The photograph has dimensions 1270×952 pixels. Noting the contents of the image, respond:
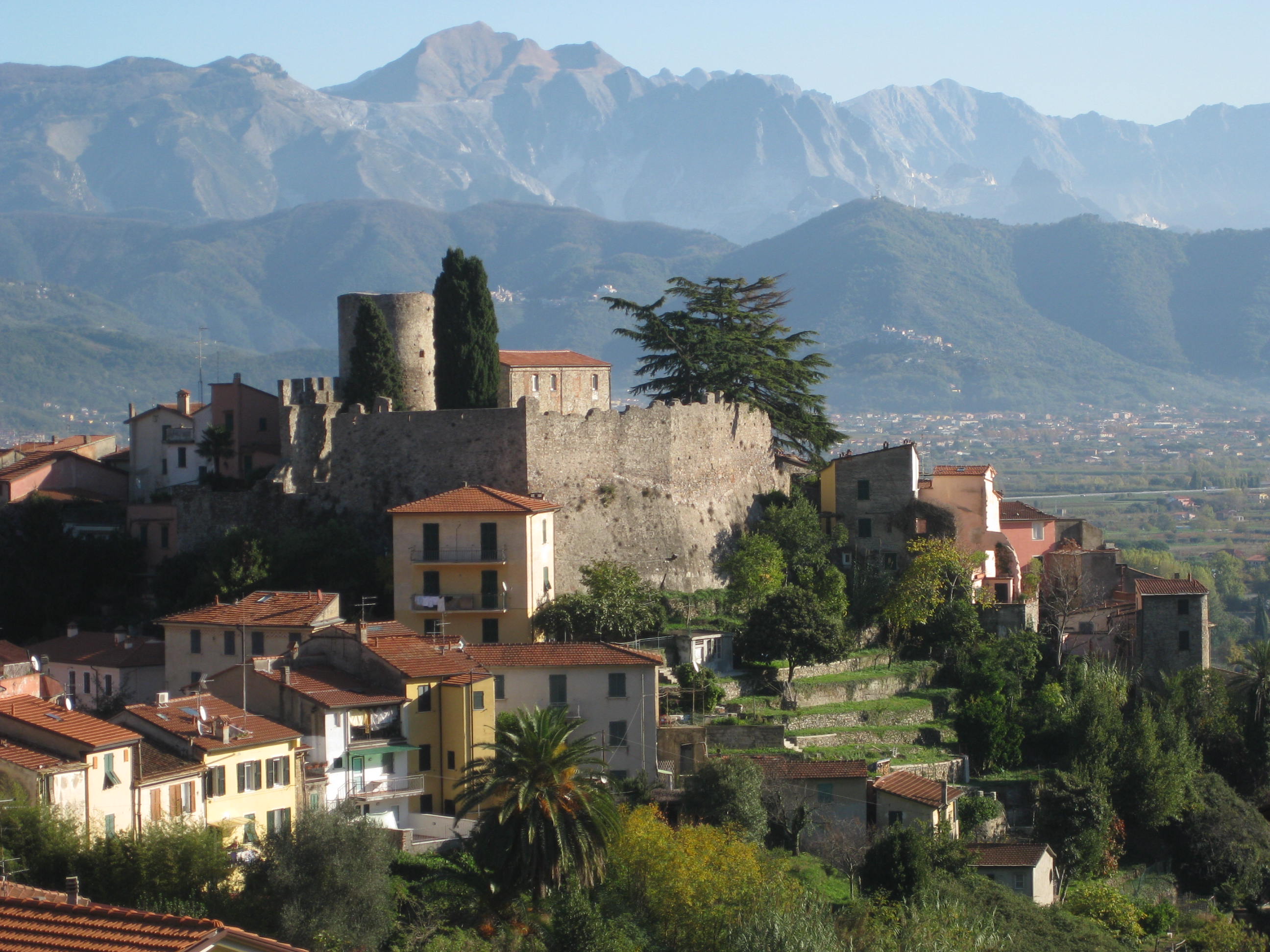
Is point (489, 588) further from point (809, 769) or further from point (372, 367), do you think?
point (372, 367)

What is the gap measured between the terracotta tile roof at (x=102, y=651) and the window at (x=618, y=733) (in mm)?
13145

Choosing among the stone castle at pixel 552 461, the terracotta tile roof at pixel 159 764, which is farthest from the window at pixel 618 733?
the terracotta tile roof at pixel 159 764

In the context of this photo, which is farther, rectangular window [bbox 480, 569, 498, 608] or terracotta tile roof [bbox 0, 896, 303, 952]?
rectangular window [bbox 480, 569, 498, 608]

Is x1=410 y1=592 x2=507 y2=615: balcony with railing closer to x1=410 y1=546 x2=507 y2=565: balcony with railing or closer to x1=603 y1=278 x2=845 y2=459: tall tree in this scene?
x1=410 y1=546 x2=507 y2=565: balcony with railing

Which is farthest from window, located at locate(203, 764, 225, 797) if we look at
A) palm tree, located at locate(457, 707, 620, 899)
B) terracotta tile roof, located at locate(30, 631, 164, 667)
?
terracotta tile roof, located at locate(30, 631, 164, 667)

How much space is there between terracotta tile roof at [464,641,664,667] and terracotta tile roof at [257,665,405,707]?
3.41 metres

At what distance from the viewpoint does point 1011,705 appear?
180ft

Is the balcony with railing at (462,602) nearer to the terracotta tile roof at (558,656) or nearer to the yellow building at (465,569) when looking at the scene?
the yellow building at (465,569)

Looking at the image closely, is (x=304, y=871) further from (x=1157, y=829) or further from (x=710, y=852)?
(x=1157, y=829)

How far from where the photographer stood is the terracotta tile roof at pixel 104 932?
66.3 feet

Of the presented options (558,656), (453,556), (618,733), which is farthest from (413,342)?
(618,733)

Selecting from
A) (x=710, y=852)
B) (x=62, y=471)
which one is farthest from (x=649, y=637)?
(x=62, y=471)

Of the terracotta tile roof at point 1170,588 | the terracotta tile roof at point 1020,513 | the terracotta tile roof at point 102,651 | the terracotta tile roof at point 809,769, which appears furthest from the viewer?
the terracotta tile roof at point 1020,513

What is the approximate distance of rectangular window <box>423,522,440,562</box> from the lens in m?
49.7
